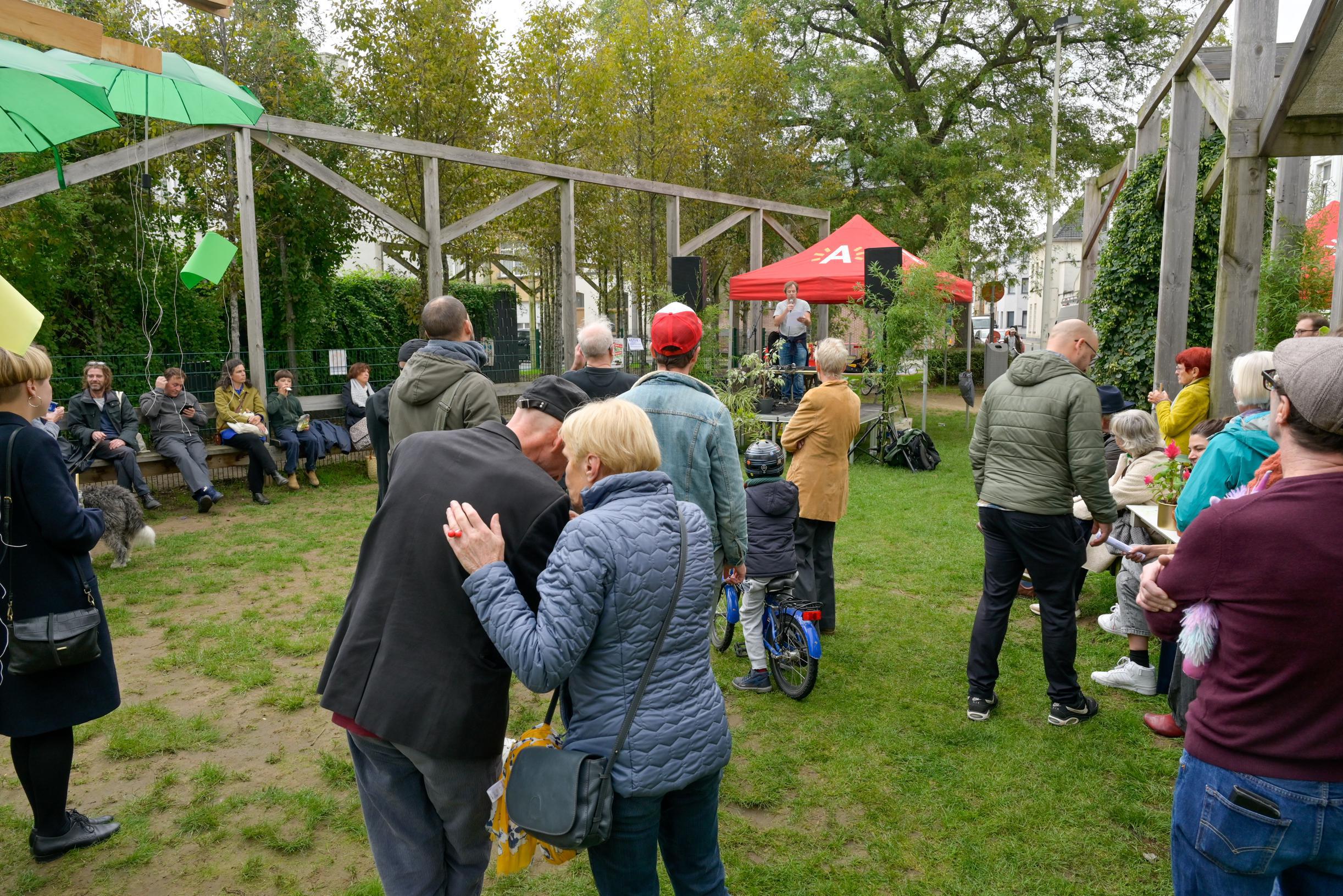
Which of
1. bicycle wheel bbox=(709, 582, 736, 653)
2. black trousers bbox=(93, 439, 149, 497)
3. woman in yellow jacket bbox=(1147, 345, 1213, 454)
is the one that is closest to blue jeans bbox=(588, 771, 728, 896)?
bicycle wheel bbox=(709, 582, 736, 653)

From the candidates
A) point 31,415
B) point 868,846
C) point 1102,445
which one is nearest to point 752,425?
point 1102,445

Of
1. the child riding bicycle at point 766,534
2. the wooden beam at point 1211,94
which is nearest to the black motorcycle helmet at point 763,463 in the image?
the child riding bicycle at point 766,534

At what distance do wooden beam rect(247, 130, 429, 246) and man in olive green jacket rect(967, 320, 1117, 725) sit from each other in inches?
307

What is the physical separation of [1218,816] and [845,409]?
136 inches

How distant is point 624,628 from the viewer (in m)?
1.85

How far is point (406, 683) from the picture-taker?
187 centimetres

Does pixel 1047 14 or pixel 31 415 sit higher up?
pixel 1047 14

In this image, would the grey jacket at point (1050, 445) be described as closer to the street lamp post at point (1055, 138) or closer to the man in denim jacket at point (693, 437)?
the man in denim jacket at point (693, 437)

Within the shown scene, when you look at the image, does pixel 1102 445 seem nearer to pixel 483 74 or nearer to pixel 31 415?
pixel 31 415

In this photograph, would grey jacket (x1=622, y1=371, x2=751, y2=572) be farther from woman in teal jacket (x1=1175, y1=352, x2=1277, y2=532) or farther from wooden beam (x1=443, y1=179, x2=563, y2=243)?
wooden beam (x1=443, y1=179, x2=563, y2=243)

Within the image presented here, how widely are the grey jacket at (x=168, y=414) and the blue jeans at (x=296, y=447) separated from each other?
94 centimetres

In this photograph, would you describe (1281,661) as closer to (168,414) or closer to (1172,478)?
(1172,478)

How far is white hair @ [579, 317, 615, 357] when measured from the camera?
462cm

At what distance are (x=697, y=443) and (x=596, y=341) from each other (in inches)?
56.7
